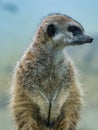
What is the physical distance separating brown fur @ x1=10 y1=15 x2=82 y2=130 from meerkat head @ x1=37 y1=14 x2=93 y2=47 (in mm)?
21

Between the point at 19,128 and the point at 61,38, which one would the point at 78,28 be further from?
the point at 19,128

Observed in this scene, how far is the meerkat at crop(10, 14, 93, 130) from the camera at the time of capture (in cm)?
1593

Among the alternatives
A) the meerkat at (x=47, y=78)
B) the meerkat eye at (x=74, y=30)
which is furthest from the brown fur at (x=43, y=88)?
the meerkat eye at (x=74, y=30)

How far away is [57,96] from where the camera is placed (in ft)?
52.6

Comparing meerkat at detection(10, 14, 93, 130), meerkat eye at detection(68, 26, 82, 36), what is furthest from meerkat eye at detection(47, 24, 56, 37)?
meerkat eye at detection(68, 26, 82, 36)

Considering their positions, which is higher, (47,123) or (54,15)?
(54,15)

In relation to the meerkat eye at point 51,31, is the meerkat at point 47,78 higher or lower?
lower

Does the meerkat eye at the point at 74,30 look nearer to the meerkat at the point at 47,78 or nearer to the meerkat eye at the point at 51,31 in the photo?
the meerkat at the point at 47,78

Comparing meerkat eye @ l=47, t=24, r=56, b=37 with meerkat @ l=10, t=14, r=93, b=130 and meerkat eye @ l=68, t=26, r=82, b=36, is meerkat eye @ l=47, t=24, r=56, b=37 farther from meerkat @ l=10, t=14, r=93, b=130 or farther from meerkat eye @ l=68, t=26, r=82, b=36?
meerkat eye @ l=68, t=26, r=82, b=36

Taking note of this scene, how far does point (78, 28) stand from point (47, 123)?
1.07m

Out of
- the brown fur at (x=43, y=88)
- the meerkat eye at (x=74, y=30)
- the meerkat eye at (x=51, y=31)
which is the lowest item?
the brown fur at (x=43, y=88)

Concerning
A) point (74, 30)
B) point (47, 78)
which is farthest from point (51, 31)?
point (47, 78)

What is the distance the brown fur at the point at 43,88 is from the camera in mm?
15938

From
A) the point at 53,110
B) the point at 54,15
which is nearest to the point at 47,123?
the point at 53,110
